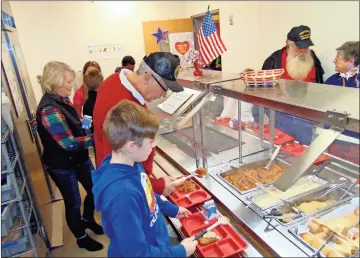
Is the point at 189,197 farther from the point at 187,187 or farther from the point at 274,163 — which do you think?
the point at 274,163

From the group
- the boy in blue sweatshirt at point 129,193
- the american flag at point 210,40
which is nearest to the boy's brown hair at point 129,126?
the boy in blue sweatshirt at point 129,193

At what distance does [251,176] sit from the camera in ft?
4.91

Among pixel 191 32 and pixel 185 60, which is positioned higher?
pixel 191 32

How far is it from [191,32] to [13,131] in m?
4.18

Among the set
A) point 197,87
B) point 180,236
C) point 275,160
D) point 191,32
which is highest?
point 191,32

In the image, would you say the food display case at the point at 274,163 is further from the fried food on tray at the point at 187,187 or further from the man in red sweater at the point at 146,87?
the man in red sweater at the point at 146,87

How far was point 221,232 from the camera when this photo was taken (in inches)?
45.3

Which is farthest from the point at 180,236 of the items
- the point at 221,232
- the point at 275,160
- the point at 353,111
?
the point at 353,111

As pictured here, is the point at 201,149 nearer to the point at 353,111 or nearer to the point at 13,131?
the point at 353,111

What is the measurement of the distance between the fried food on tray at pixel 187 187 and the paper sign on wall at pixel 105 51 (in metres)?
4.25

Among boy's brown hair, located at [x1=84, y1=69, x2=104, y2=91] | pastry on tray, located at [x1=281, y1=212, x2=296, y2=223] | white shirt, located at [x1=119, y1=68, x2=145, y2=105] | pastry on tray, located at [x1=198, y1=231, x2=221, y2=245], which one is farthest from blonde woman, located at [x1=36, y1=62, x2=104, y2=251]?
pastry on tray, located at [x1=281, y1=212, x2=296, y2=223]

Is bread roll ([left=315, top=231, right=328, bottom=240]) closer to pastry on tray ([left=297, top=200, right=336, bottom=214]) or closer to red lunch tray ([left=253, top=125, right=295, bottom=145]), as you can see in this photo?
pastry on tray ([left=297, top=200, right=336, bottom=214])

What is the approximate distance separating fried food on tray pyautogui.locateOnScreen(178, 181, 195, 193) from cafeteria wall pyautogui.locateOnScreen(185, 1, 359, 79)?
225cm

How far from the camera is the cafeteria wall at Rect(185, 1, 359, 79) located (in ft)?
8.82
